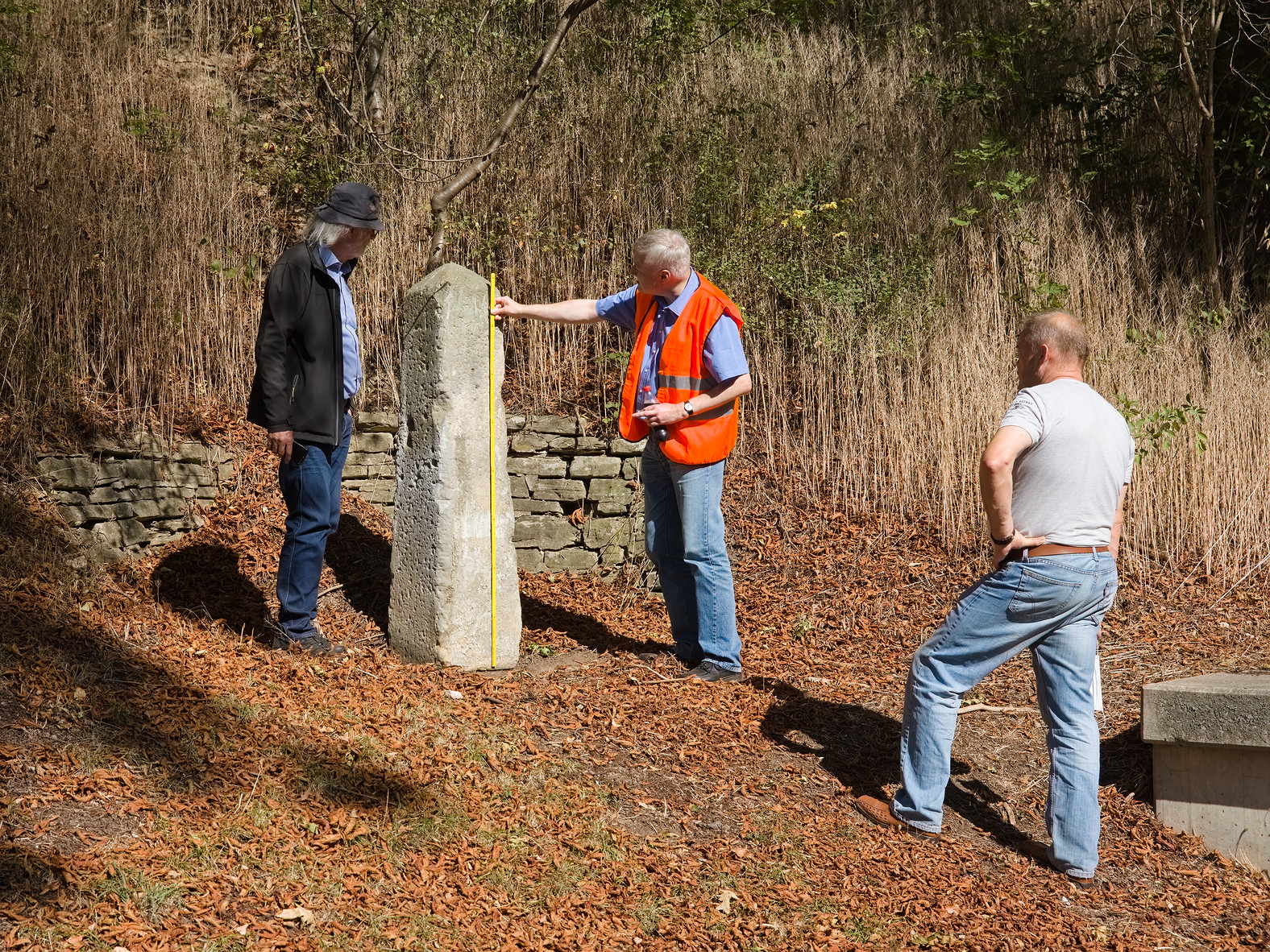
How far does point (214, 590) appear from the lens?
16.5 ft

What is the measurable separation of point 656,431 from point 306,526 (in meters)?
1.55

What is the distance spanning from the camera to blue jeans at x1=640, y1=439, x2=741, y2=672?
14.6 feet

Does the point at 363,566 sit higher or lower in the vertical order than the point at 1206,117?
lower

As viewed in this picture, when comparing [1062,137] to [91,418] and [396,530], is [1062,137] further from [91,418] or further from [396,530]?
[91,418]

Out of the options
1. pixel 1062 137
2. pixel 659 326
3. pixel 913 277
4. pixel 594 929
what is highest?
pixel 1062 137

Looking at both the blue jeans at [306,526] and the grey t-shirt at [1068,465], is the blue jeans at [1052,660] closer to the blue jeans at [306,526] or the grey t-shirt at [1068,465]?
the grey t-shirt at [1068,465]

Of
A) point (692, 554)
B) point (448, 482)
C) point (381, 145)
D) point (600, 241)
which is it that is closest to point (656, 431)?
point (692, 554)

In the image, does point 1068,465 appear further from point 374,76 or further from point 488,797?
point 374,76

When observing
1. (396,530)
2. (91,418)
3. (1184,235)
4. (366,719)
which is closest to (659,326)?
(396,530)

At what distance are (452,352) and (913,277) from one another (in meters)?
4.74

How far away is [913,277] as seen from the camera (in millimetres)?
7867

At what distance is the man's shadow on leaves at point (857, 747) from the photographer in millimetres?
3793

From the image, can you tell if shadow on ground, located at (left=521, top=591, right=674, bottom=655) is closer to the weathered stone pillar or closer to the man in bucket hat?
the weathered stone pillar

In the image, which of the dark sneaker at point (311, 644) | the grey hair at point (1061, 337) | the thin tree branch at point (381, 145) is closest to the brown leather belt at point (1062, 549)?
the grey hair at point (1061, 337)
